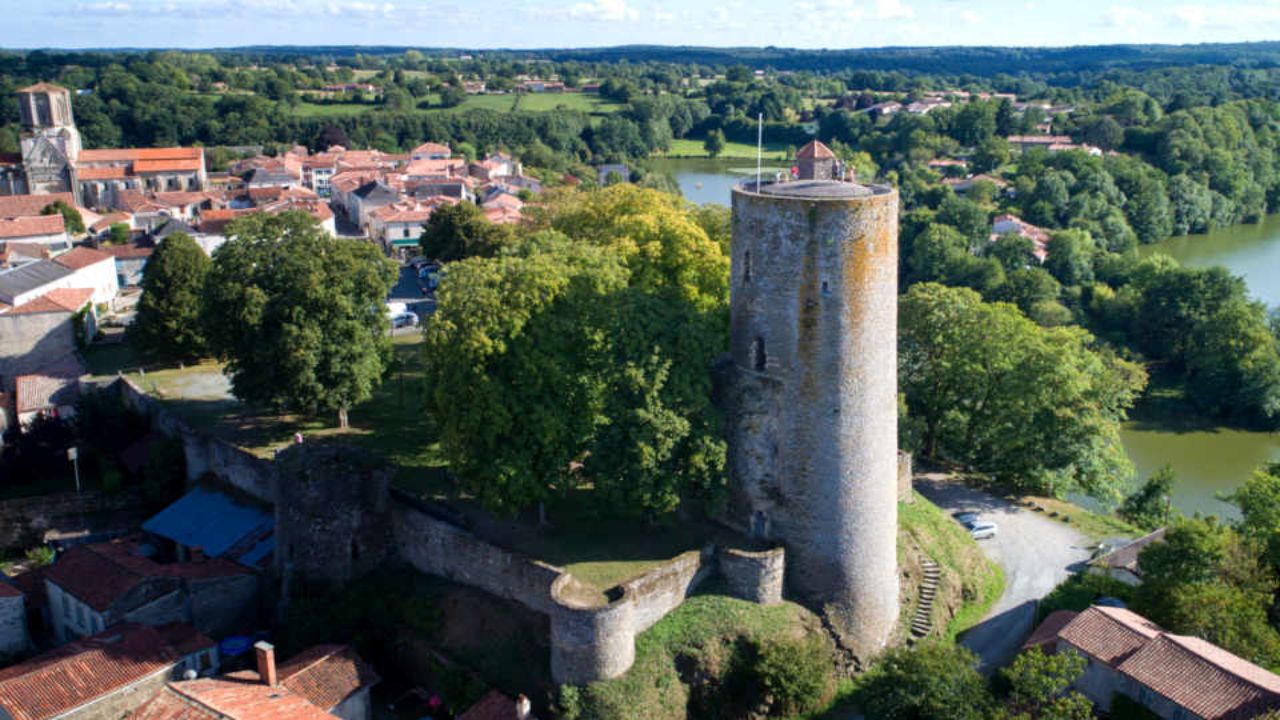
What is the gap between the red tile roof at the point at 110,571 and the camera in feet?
81.5

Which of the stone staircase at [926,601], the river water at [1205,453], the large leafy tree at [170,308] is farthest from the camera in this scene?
the river water at [1205,453]

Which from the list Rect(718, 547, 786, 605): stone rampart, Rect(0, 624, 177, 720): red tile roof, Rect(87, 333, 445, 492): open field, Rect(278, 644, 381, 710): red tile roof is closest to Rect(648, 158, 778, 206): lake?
Rect(87, 333, 445, 492): open field

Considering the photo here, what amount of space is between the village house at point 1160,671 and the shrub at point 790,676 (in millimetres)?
5226

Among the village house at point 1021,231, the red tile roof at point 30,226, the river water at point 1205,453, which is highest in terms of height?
the red tile roof at point 30,226

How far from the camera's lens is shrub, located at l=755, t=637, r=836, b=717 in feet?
72.2

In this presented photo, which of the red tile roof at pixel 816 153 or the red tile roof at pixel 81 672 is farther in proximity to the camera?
the red tile roof at pixel 816 153

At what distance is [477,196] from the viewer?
7656 centimetres

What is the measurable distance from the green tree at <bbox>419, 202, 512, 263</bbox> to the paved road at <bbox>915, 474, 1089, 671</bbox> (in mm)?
23866

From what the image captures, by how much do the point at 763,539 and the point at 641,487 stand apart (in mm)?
3293

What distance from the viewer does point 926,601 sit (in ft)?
84.7

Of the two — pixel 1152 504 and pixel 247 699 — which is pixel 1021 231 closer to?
pixel 1152 504

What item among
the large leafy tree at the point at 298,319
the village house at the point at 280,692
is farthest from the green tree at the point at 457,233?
the village house at the point at 280,692

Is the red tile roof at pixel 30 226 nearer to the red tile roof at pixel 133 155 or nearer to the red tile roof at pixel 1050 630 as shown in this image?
the red tile roof at pixel 133 155

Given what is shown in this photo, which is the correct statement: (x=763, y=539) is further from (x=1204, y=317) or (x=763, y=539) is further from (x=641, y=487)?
(x=1204, y=317)
